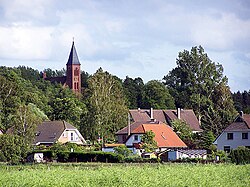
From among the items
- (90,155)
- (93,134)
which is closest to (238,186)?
(90,155)

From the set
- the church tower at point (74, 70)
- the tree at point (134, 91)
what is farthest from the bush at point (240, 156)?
the church tower at point (74, 70)

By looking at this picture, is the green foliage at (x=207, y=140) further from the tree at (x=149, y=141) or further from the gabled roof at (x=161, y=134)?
the tree at (x=149, y=141)

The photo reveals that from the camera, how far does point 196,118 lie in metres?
94.6

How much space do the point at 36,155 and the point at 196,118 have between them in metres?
38.3

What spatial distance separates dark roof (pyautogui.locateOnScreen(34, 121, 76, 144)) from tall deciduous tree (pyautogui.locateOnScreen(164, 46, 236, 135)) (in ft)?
79.1

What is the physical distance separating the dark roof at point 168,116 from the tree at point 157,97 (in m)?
10.9

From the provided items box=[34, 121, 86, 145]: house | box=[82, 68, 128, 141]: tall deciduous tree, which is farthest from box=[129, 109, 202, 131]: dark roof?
box=[34, 121, 86, 145]: house

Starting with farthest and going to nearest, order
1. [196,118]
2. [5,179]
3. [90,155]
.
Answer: [196,118]
[90,155]
[5,179]

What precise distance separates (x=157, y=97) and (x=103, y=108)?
3052cm

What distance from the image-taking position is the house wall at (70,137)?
262 ft

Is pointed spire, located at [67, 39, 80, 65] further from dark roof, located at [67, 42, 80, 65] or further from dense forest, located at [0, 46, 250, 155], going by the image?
dense forest, located at [0, 46, 250, 155]

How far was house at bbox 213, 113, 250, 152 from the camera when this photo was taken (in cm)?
7106

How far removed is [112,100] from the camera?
84.1 metres

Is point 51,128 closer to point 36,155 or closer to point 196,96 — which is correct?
point 36,155
